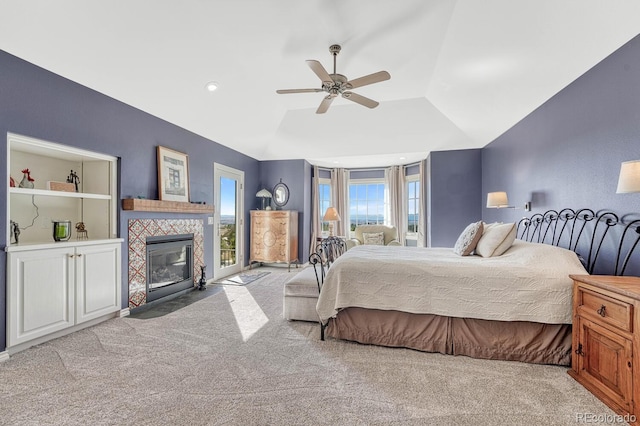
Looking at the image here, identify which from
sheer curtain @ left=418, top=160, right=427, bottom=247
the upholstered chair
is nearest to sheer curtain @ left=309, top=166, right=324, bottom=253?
the upholstered chair

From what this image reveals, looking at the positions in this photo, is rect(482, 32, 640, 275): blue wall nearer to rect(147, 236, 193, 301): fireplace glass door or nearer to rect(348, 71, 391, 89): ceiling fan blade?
rect(348, 71, 391, 89): ceiling fan blade

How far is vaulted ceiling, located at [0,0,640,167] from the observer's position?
Result: 246 centimetres

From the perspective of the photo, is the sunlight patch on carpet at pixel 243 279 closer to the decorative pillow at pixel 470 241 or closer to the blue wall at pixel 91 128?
the blue wall at pixel 91 128

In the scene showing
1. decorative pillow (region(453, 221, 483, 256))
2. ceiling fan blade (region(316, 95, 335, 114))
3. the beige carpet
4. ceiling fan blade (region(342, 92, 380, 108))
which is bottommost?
the beige carpet

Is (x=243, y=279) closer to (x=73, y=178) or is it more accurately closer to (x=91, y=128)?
(x=73, y=178)

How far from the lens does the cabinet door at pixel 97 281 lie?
9.94ft

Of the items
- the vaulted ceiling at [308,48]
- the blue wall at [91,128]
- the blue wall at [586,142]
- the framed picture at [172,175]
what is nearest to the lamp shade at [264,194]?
the blue wall at [91,128]

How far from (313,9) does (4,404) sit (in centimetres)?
372

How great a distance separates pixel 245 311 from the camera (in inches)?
143

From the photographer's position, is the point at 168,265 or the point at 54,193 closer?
the point at 54,193

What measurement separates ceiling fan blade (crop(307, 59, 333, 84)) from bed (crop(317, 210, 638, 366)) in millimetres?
1748

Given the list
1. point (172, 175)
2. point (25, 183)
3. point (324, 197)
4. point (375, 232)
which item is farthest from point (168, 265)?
point (324, 197)

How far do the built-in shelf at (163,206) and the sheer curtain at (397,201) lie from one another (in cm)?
447

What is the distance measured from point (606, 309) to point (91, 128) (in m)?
4.66
